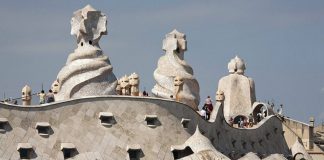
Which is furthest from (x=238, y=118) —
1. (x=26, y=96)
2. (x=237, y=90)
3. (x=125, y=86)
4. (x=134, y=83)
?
(x=26, y=96)

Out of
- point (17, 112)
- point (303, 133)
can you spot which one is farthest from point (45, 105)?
point (303, 133)

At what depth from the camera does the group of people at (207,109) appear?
34.9 meters

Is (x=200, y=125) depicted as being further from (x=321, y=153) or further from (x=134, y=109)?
(x=321, y=153)

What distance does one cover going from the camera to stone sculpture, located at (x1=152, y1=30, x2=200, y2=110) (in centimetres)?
3581

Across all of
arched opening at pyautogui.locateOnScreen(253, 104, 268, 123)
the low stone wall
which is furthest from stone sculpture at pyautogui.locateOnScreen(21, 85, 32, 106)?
the low stone wall

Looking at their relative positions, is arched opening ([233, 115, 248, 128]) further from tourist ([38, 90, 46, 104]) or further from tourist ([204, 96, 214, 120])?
tourist ([38, 90, 46, 104])

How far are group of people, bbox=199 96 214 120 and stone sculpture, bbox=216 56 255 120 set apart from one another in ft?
16.3

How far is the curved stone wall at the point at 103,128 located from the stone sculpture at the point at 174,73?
5.65 ft

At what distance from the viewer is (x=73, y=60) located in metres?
32.4

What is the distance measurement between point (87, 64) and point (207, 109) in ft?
18.8

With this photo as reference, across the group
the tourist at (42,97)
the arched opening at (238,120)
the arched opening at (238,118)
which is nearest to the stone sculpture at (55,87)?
the tourist at (42,97)

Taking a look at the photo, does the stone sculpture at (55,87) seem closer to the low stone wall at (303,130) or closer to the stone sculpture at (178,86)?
the stone sculpture at (178,86)

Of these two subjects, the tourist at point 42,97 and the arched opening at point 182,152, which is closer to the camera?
the arched opening at point 182,152

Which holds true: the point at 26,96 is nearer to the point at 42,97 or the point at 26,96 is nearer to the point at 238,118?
the point at 42,97
